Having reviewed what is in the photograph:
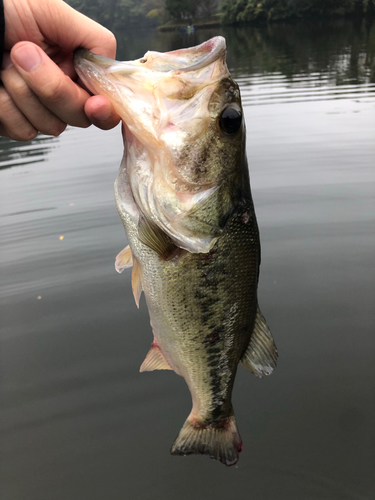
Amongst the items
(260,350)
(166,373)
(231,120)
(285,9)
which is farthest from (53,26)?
(285,9)

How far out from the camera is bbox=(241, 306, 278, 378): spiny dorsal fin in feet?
6.88

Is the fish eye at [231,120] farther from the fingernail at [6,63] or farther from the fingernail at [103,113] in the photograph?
the fingernail at [6,63]

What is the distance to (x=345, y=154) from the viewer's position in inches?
329

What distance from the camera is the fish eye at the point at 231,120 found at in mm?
1633

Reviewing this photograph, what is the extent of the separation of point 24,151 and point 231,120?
11735 millimetres

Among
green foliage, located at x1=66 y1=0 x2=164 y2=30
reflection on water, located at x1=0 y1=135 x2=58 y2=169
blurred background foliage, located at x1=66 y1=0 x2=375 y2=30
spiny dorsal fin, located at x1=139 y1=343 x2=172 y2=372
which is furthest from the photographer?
green foliage, located at x1=66 y1=0 x2=164 y2=30

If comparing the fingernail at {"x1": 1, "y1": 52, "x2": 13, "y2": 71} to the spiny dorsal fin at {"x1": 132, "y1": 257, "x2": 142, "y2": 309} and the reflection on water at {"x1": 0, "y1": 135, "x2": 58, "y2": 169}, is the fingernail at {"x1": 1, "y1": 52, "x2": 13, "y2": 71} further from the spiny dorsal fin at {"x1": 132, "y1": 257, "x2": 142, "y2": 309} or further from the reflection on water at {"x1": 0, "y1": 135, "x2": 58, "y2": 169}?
the reflection on water at {"x1": 0, "y1": 135, "x2": 58, "y2": 169}

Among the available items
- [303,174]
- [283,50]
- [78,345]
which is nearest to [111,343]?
[78,345]

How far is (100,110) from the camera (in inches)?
64.4

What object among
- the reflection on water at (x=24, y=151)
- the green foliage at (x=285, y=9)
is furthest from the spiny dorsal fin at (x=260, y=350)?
the green foliage at (x=285, y=9)

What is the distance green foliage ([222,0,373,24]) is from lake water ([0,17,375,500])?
155 ft

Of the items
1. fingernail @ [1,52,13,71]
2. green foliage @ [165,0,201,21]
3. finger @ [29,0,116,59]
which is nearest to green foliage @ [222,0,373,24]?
green foliage @ [165,0,201,21]

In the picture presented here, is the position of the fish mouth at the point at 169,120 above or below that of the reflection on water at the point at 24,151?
above

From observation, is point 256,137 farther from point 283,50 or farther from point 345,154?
point 283,50
